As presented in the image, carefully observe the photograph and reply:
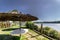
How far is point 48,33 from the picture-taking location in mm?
14258

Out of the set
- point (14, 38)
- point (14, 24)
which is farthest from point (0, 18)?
point (14, 24)

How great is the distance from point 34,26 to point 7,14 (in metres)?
8.55

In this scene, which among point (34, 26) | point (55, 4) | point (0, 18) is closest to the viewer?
point (0, 18)

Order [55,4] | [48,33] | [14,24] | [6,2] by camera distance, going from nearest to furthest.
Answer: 1. [48,33]
2. [55,4]
3. [6,2]
4. [14,24]

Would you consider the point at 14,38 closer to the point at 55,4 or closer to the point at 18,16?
the point at 18,16

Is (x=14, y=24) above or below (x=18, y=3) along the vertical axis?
below

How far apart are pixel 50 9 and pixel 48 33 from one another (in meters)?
7.73

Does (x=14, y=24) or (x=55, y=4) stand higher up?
(x=55, y=4)

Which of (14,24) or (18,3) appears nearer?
(18,3)

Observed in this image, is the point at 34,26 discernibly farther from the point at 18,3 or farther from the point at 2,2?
the point at 2,2

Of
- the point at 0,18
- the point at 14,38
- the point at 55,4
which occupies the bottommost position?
the point at 14,38

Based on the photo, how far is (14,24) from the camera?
81.2 feet

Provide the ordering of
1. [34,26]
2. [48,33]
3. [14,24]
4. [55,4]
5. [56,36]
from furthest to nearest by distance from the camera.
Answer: [14,24] → [55,4] → [34,26] → [48,33] → [56,36]

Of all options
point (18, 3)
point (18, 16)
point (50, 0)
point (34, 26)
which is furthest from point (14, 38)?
point (50, 0)
